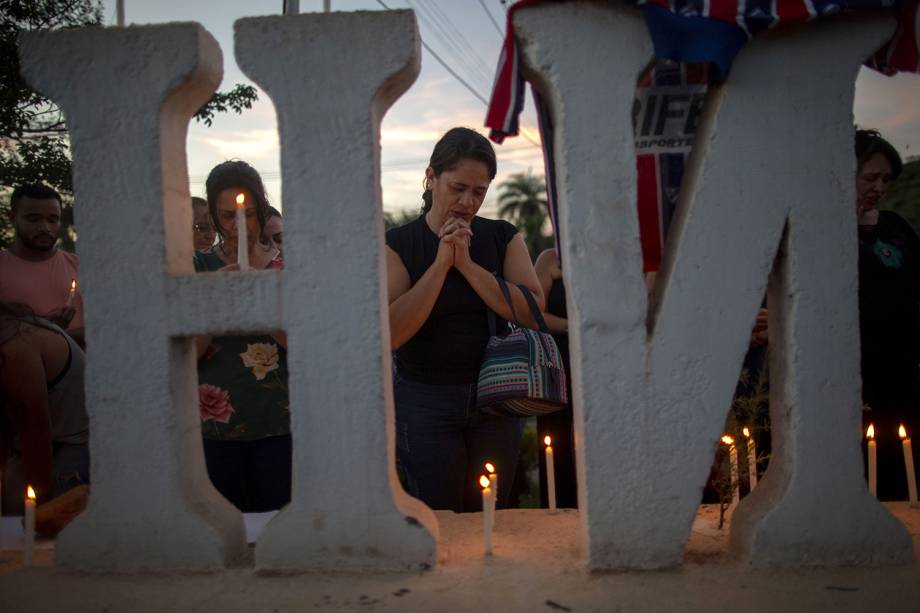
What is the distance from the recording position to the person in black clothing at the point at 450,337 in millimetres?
3273

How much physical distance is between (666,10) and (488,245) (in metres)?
1.45

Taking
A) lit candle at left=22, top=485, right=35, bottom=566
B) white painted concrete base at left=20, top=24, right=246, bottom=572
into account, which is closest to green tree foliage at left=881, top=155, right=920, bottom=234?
white painted concrete base at left=20, top=24, right=246, bottom=572

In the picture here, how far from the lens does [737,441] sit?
2.83 metres

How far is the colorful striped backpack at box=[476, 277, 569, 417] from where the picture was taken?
10.0ft

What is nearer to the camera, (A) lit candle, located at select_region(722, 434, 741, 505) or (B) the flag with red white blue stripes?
(B) the flag with red white blue stripes

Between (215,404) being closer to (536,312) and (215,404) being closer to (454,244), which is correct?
(454,244)

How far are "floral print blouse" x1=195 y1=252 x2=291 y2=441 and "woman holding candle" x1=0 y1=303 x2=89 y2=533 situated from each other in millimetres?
631

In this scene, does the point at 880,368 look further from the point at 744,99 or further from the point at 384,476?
the point at 384,476

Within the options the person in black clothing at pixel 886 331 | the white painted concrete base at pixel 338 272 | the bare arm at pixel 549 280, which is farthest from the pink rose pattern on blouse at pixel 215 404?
the person in black clothing at pixel 886 331

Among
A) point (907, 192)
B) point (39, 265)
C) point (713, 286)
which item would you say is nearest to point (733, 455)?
point (713, 286)

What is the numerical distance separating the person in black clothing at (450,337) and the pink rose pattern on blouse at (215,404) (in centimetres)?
78

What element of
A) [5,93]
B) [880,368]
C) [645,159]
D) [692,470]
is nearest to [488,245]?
[645,159]

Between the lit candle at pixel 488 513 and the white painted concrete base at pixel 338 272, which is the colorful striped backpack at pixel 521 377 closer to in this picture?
the lit candle at pixel 488 513

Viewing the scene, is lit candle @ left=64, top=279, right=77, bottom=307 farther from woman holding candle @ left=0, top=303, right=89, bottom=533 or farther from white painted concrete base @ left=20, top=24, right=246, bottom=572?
white painted concrete base @ left=20, top=24, right=246, bottom=572
